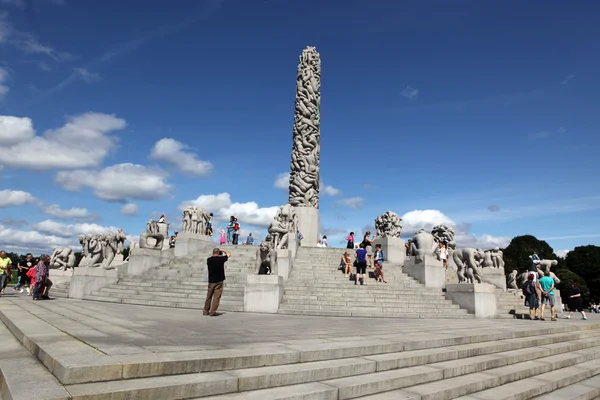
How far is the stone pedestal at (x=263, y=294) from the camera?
12.6m

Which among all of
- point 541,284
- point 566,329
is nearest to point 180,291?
point 566,329

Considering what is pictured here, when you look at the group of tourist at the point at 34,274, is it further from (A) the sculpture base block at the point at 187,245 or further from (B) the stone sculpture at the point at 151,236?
(A) the sculpture base block at the point at 187,245

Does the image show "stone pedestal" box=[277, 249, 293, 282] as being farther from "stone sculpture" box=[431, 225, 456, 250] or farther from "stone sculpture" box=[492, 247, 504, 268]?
"stone sculpture" box=[431, 225, 456, 250]

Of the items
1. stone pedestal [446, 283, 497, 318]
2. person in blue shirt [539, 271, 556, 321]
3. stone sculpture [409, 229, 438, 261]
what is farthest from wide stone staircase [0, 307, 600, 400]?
stone sculpture [409, 229, 438, 261]

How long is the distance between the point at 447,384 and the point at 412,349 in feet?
3.65

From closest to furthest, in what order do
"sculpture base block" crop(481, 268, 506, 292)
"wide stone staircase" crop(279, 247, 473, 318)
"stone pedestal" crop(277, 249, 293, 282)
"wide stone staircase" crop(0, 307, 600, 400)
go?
"wide stone staircase" crop(0, 307, 600, 400), "wide stone staircase" crop(279, 247, 473, 318), "stone pedestal" crop(277, 249, 293, 282), "sculpture base block" crop(481, 268, 506, 292)

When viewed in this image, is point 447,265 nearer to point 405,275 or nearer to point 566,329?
point 405,275

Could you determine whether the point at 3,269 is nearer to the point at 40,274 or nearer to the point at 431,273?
the point at 40,274

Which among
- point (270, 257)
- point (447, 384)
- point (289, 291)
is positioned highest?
point (270, 257)

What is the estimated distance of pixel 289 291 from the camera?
558 inches

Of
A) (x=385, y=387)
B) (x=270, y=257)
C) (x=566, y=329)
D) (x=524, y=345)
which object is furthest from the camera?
(x=270, y=257)

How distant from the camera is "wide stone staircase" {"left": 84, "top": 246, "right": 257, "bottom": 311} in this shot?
13492mm

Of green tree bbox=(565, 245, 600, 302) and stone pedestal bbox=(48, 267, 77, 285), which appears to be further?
green tree bbox=(565, 245, 600, 302)

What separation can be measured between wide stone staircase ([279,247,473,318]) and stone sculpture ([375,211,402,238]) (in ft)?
21.4
